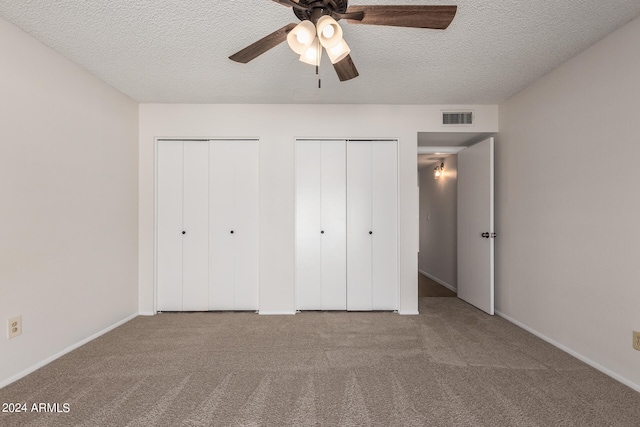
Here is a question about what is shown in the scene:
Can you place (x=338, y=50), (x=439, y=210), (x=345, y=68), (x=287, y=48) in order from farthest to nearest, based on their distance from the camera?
(x=439, y=210)
(x=287, y=48)
(x=345, y=68)
(x=338, y=50)

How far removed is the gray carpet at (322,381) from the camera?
1622 mm

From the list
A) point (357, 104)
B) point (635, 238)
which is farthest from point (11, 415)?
point (635, 238)

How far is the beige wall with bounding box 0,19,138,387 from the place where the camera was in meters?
1.97

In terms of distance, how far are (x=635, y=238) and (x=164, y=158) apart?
4159 millimetres

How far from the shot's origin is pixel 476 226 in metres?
3.50

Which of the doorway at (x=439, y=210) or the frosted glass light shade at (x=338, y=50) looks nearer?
the frosted glass light shade at (x=338, y=50)

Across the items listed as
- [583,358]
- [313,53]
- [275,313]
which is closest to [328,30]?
[313,53]

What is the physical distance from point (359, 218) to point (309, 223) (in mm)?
578

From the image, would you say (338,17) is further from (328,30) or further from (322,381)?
(322,381)

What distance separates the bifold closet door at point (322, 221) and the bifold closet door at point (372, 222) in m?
0.10

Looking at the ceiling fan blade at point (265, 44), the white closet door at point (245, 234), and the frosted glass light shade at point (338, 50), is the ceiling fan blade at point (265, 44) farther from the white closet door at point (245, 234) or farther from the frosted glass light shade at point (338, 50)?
the white closet door at point (245, 234)

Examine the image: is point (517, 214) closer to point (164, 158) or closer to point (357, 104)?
point (357, 104)

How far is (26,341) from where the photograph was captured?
2.07 metres

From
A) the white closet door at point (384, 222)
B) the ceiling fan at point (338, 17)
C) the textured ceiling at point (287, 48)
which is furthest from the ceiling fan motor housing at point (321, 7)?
the white closet door at point (384, 222)
